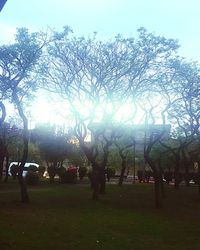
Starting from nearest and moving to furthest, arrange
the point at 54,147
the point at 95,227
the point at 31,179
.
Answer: the point at 95,227, the point at 31,179, the point at 54,147

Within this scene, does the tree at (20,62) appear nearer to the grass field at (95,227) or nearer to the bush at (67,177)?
the grass field at (95,227)

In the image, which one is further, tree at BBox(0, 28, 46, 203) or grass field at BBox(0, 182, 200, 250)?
tree at BBox(0, 28, 46, 203)

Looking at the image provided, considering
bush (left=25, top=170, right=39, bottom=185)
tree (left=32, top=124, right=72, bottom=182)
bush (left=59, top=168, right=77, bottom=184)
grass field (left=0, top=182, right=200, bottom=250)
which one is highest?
tree (left=32, top=124, right=72, bottom=182)

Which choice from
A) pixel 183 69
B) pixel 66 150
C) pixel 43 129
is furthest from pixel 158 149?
pixel 183 69

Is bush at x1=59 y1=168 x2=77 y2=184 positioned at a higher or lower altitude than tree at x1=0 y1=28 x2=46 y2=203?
lower

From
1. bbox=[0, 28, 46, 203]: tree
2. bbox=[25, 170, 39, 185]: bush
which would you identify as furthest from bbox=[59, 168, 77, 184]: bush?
bbox=[0, 28, 46, 203]: tree

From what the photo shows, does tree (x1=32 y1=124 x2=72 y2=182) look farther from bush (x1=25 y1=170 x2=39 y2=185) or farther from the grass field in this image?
the grass field

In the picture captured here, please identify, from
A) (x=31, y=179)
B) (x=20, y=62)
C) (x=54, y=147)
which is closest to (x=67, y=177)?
(x=31, y=179)

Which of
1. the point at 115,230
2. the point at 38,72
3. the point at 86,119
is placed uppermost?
the point at 38,72

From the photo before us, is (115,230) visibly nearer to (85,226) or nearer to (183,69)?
(85,226)

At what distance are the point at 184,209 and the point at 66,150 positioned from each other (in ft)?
92.7

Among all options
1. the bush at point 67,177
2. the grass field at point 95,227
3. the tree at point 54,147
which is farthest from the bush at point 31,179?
the grass field at point 95,227

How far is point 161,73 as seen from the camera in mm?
23844

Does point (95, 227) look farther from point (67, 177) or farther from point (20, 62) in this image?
point (67, 177)
